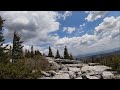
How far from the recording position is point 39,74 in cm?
1002

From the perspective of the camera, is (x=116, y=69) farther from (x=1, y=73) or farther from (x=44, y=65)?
(x=1, y=73)
